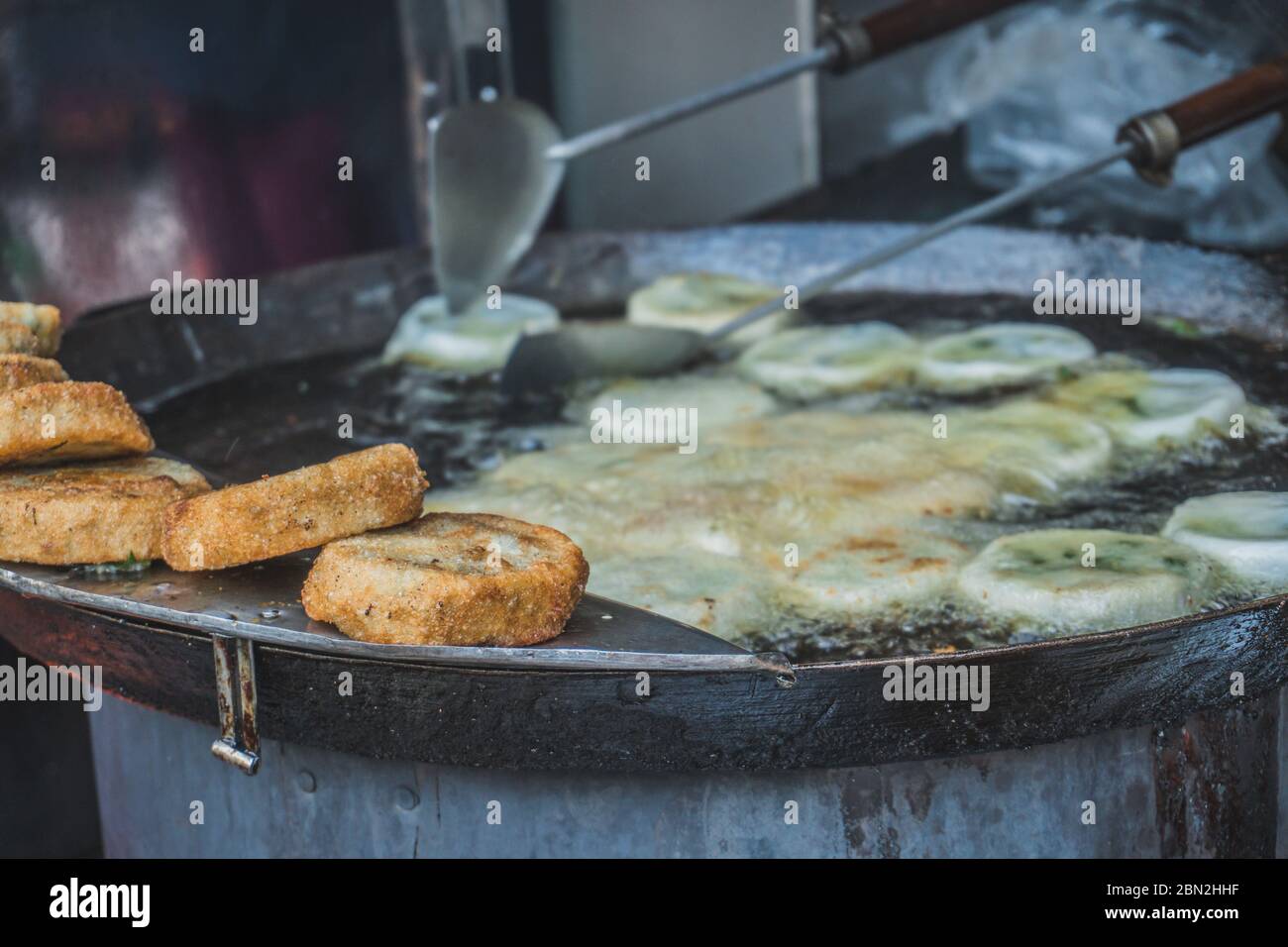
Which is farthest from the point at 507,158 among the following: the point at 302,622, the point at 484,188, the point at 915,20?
the point at 302,622

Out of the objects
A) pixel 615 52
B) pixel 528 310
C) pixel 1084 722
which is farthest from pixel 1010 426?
pixel 615 52

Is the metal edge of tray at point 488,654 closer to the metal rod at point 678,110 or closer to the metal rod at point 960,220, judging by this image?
the metal rod at point 960,220

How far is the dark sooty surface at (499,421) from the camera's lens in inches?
101

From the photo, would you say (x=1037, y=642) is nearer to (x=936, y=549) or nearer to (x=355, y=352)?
(x=936, y=549)

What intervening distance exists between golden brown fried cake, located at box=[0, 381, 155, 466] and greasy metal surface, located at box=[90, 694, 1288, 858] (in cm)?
59

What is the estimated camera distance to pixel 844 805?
2.06 metres

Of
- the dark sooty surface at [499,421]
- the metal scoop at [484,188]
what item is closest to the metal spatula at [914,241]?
the dark sooty surface at [499,421]

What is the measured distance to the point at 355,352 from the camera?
3.82 metres

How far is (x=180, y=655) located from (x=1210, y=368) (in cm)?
250

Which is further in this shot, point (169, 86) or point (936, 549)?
point (169, 86)

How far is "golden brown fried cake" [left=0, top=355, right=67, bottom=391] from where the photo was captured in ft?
6.89

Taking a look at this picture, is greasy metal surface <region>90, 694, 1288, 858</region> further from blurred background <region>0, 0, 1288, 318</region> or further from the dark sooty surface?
blurred background <region>0, 0, 1288, 318</region>

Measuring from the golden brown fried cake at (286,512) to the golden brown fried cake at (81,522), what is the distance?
0.05 metres

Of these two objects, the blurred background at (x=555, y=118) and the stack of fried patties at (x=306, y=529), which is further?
the blurred background at (x=555, y=118)
